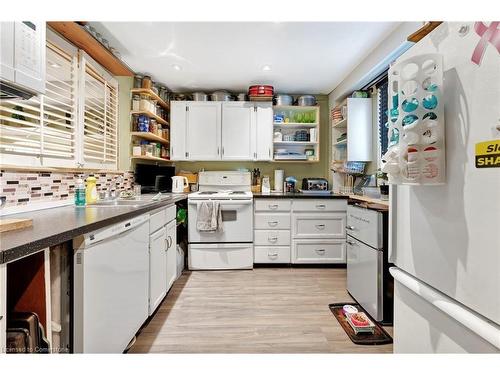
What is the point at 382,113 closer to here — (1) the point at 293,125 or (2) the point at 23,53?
(1) the point at 293,125

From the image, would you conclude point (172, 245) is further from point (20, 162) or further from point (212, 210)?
point (20, 162)

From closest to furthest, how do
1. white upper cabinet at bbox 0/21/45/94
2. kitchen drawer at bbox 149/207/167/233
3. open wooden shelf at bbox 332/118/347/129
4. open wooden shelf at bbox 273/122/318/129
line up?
1. white upper cabinet at bbox 0/21/45/94
2. kitchen drawer at bbox 149/207/167/233
3. open wooden shelf at bbox 332/118/347/129
4. open wooden shelf at bbox 273/122/318/129

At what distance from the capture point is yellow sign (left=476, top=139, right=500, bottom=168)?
25.3 inches

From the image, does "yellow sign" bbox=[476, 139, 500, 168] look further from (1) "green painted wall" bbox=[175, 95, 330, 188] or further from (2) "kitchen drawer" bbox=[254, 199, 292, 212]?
(1) "green painted wall" bbox=[175, 95, 330, 188]

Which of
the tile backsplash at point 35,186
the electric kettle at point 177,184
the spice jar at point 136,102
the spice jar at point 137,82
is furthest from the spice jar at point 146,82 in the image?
the tile backsplash at point 35,186

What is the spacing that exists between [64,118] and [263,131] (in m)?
2.32

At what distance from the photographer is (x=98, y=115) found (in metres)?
2.46

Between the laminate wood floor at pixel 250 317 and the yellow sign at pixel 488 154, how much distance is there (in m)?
1.44

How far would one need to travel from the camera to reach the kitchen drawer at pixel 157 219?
188cm

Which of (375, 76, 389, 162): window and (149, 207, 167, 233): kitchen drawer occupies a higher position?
(375, 76, 389, 162): window

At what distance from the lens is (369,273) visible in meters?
2.04

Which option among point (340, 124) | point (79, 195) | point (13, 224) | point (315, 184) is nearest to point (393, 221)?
point (13, 224)

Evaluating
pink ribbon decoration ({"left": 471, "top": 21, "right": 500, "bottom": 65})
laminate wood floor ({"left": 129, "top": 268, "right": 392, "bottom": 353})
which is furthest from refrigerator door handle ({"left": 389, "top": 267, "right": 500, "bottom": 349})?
laminate wood floor ({"left": 129, "top": 268, "right": 392, "bottom": 353})

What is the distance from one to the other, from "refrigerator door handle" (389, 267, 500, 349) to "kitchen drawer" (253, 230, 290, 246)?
2.20 m
